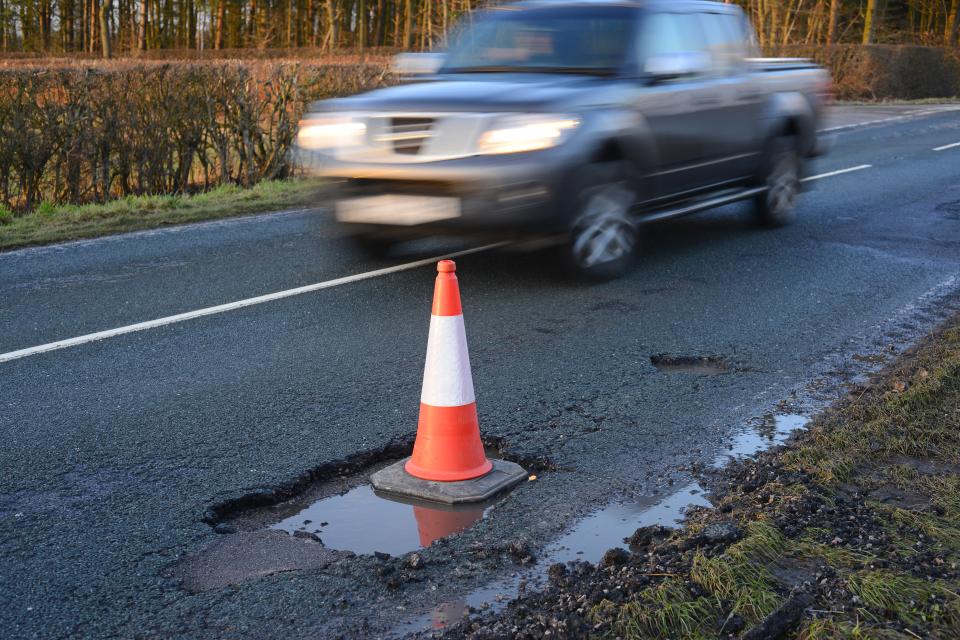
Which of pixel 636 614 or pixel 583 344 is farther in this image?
pixel 583 344

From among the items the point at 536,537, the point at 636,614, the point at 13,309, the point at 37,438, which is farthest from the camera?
Result: the point at 13,309

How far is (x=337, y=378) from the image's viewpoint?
546 centimetres

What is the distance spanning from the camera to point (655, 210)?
26.6 ft

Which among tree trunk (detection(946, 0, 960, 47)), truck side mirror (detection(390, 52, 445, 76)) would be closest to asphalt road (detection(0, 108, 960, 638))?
truck side mirror (detection(390, 52, 445, 76))

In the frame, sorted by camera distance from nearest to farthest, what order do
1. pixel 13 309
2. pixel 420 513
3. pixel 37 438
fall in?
pixel 420 513 < pixel 37 438 < pixel 13 309

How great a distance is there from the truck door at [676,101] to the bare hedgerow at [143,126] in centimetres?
584

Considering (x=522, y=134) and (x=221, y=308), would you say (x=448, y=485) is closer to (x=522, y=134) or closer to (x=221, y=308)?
(x=221, y=308)

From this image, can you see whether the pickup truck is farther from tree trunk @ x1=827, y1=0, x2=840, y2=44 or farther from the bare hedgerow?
tree trunk @ x1=827, y1=0, x2=840, y2=44

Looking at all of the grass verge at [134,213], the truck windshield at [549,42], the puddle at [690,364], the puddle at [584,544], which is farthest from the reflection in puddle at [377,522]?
the grass verge at [134,213]

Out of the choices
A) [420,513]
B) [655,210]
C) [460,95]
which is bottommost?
[420,513]

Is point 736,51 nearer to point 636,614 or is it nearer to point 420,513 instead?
point 420,513

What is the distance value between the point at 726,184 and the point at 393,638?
6.68m

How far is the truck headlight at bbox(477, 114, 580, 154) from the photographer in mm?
6898

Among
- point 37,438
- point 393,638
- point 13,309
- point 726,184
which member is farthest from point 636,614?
point 726,184
